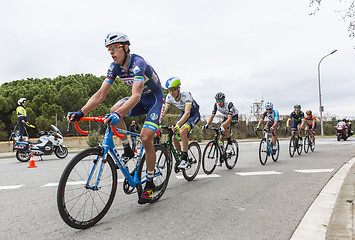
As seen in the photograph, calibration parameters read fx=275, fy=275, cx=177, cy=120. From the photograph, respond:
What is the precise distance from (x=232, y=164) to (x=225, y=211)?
164 inches

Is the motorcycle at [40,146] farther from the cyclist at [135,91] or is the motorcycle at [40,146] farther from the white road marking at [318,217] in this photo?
the white road marking at [318,217]

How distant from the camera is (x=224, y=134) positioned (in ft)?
23.6

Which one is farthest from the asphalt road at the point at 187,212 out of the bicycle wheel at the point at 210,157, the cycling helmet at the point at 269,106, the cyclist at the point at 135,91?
the cycling helmet at the point at 269,106

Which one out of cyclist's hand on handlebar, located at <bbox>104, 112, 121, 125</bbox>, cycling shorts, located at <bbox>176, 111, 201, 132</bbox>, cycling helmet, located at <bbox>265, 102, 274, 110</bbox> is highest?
cycling helmet, located at <bbox>265, 102, 274, 110</bbox>

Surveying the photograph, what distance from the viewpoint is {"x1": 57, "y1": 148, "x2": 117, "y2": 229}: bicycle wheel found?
269cm

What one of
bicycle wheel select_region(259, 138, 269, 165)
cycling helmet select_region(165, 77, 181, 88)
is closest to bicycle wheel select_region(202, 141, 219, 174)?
cycling helmet select_region(165, 77, 181, 88)

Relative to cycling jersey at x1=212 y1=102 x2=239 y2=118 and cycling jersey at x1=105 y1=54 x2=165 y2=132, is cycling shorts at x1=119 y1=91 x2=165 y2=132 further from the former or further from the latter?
cycling jersey at x1=212 y1=102 x2=239 y2=118

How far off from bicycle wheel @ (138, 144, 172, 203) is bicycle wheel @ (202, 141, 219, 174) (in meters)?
2.09

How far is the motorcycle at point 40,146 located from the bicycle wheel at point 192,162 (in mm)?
7707

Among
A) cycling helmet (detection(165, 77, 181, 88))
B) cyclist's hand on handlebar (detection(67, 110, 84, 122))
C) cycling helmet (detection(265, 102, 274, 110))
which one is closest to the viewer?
cyclist's hand on handlebar (detection(67, 110, 84, 122))

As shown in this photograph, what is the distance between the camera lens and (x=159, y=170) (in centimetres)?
414

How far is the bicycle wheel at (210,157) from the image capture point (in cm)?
641

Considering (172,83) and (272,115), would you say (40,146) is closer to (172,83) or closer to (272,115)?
(172,83)

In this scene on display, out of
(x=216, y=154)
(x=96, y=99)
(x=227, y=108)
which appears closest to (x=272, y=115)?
(x=227, y=108)
